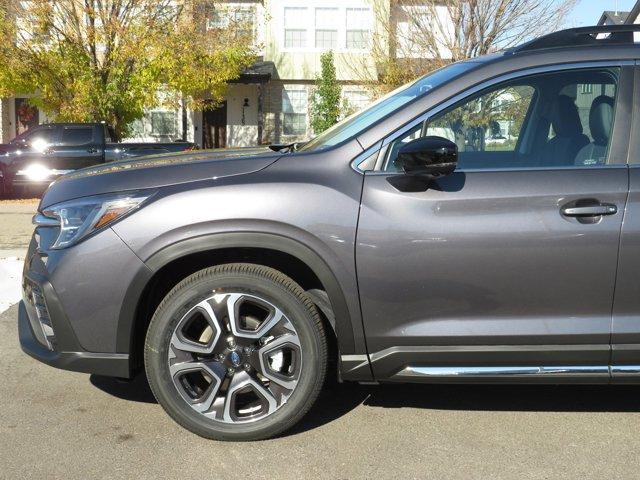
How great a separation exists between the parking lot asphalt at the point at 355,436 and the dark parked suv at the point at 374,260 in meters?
0.23

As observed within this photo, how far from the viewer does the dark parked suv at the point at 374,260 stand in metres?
3.51

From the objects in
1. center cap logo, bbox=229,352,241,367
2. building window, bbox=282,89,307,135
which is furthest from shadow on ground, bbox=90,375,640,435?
building window, bbox=282,89,307,135

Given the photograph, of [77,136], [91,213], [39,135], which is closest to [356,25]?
[77,136]

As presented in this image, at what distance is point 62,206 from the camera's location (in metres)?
3.78

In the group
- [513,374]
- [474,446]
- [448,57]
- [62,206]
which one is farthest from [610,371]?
[448,57]

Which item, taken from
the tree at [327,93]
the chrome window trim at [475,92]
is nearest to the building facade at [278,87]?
the tree at [327,93]

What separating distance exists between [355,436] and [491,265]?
109 centimetres

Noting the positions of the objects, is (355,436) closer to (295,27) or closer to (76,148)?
(76,148)

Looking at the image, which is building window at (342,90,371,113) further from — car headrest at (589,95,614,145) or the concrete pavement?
car headrest at (589,95,614,145)

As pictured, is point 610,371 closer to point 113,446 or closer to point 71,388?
point 113,446

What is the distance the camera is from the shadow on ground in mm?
4207

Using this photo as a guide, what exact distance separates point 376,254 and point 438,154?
0.53m

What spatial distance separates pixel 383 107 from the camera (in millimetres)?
4141

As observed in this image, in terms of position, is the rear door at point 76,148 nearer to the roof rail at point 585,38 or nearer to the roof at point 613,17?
the roof rail at point 585,38
